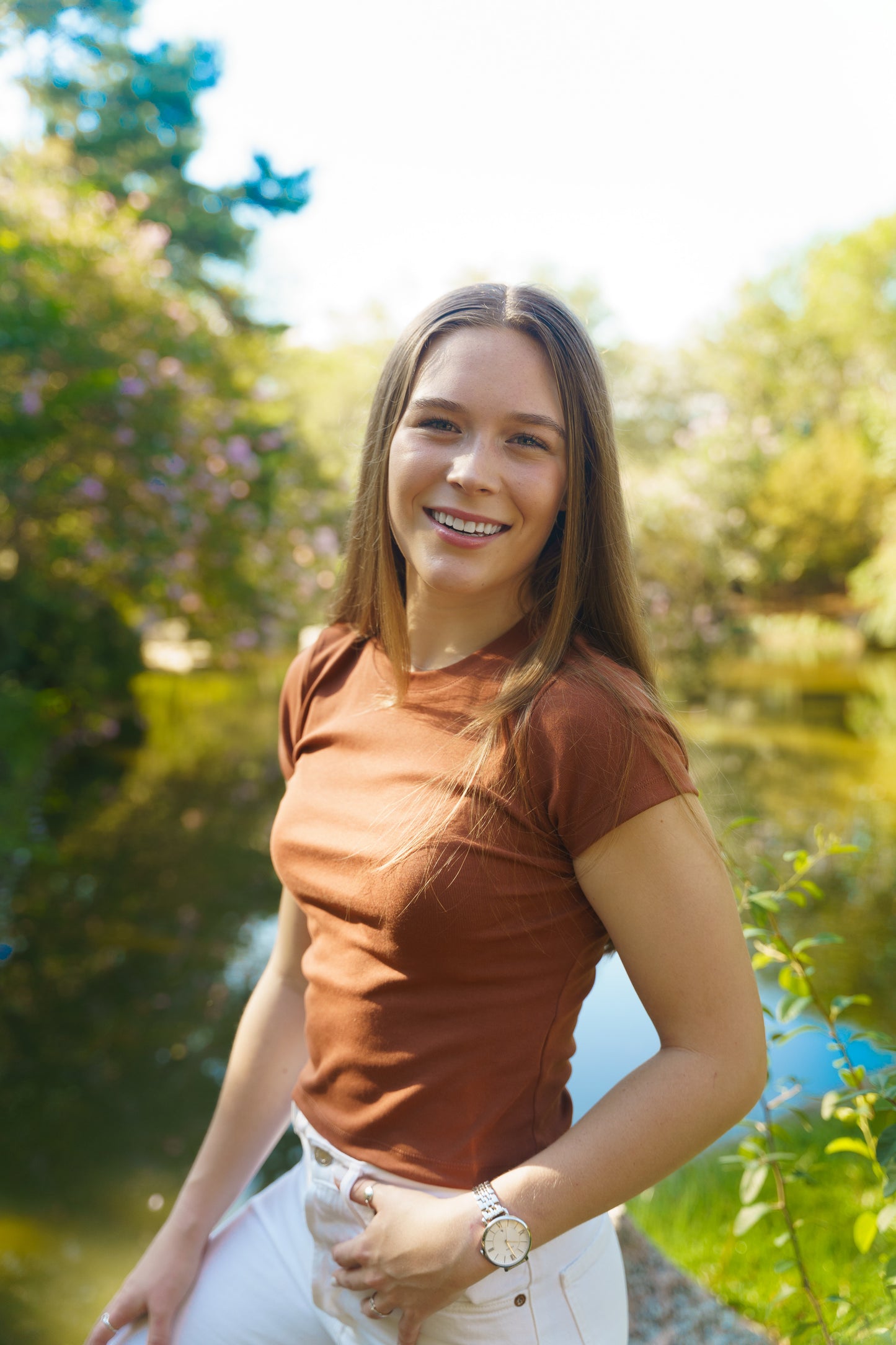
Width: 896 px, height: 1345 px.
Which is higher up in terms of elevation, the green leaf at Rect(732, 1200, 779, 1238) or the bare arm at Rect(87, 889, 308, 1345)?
the bare arm at Rect(87, 889, 308, 1345)

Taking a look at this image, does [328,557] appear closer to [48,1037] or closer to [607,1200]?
[48,1037]

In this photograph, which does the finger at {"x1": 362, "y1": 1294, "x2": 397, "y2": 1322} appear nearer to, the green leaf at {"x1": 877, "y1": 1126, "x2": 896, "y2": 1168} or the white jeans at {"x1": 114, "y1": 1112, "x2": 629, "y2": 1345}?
the white jeans at {"x1": 114, "y1": 1112, "x2": 629, "y2": 1345}

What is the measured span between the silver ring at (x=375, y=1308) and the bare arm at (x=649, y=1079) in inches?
0.5

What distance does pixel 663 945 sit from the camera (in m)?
1.06

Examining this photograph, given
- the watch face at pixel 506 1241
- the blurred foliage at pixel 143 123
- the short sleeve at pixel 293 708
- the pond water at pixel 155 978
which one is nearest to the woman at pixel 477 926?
the watch face at pixel 506 1241

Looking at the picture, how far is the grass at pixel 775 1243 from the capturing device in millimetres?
2152

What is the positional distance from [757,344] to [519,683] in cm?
2694

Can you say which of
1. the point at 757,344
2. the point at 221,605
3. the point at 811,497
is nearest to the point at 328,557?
the point at 221,605

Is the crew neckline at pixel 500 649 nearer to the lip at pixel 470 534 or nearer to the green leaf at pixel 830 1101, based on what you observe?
the lip at pixel 470 534

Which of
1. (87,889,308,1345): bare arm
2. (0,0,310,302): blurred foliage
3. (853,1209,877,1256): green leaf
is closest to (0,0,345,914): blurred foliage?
(0,0,310,302): blurred foliage

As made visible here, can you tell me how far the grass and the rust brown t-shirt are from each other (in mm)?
864

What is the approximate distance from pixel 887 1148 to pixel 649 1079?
19.8 inches

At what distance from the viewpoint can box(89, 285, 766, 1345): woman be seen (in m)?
1.05

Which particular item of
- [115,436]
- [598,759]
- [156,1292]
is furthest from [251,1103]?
[115,436]
